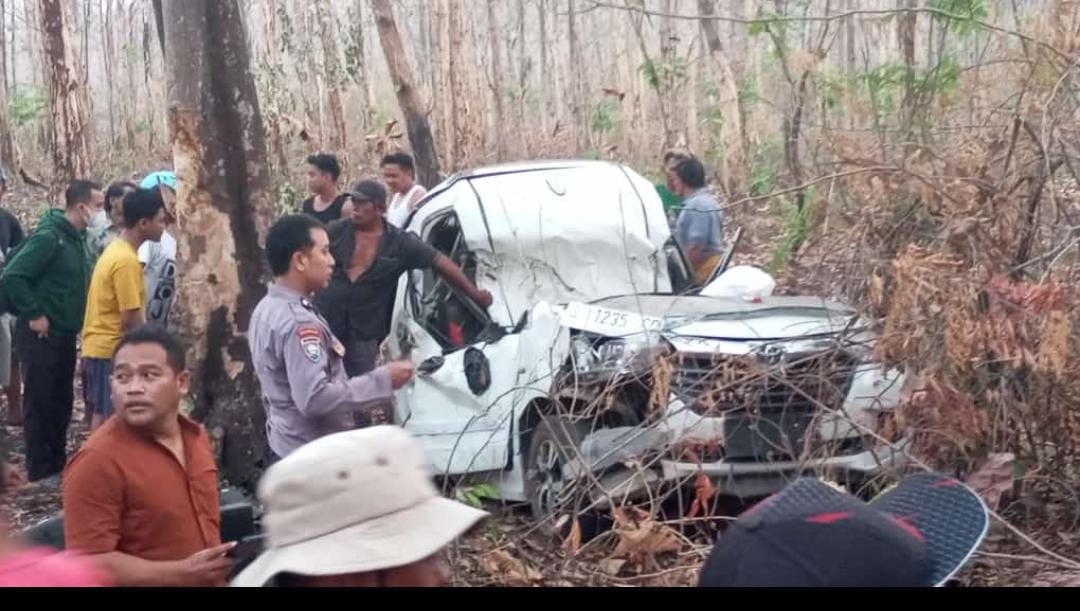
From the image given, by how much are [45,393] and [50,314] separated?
0.47 metres

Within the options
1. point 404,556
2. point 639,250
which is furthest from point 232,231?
point 404,556

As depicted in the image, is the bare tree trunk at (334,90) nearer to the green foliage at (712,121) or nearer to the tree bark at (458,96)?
the tree bark at (458,96)

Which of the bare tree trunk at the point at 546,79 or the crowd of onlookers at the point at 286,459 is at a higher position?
the bare tree trunk at the point at 546,79

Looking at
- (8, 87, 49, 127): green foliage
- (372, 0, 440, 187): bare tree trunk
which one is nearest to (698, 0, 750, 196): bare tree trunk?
(372, 0, 440, 187): bare tree trunk

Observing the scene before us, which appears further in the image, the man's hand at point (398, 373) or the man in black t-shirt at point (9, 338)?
the man in black t-shirt at point (9, 338)

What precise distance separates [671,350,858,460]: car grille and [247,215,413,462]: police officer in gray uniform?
1.47 metres

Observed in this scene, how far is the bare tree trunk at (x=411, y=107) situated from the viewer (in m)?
14.4

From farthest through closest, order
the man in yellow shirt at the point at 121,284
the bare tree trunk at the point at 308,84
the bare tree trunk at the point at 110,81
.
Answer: the bare tree trunk at the point at 110,81 < the bare tree trunk at the point at 308,84 < the man in yellow shirt at the point at 121,284

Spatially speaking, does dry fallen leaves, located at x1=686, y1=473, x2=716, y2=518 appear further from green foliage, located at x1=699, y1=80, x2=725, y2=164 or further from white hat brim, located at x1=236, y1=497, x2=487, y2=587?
green foliage, located at x1=699, y1=80, x2=725, y2=164

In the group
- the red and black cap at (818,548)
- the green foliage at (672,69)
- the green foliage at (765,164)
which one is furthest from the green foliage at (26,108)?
the red and black cap at (818,548)

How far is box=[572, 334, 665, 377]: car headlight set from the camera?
6.26 meters

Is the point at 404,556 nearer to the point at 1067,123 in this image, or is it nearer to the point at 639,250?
the point at 1067,123

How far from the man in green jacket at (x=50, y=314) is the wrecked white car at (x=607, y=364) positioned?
1.91 m
